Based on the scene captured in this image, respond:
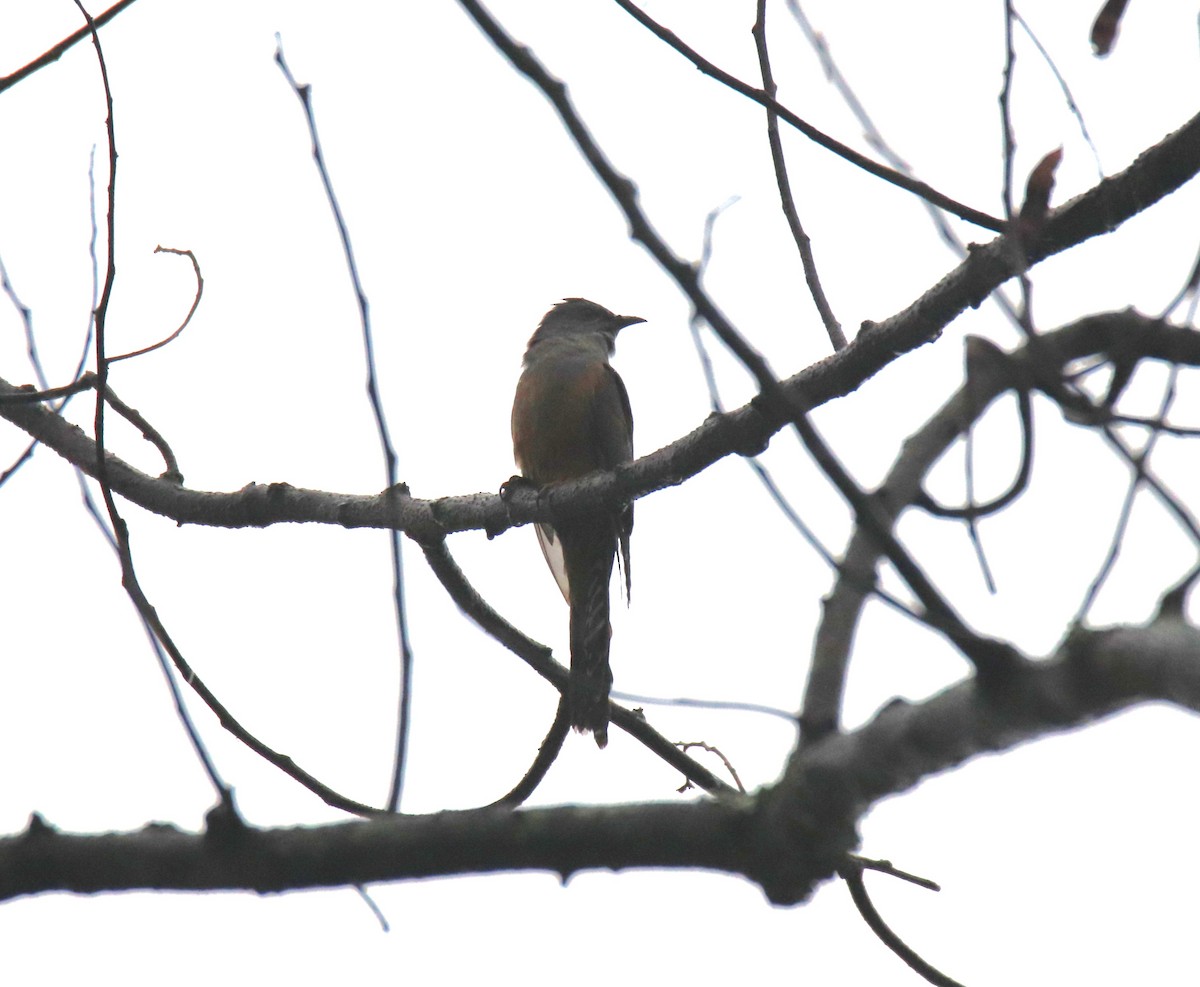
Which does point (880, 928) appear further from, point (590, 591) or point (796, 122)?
point (590, 591)

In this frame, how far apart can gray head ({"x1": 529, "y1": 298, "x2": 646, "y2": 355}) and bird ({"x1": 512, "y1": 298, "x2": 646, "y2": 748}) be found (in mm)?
489

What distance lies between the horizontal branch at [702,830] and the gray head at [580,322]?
607 cm

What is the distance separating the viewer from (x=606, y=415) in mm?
6746

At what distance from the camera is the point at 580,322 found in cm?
800

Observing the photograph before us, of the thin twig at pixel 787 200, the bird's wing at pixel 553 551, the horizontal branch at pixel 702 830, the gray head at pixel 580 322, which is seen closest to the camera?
the horizontal branch at pixel 702 830

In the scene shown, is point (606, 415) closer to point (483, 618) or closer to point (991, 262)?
point (483, 618)

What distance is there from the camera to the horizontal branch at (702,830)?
4.80 feet

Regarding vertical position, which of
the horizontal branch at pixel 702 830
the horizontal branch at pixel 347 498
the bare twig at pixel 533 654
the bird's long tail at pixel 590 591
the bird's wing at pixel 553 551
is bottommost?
the horizontal branch at pixel 702 830

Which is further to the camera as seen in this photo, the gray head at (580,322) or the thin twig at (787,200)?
the gray head at (580,322)

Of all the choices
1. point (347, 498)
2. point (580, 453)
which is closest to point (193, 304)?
point (347, 498)

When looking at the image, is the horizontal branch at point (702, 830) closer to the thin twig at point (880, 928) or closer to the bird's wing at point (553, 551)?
the thin twig at point (880, 928)

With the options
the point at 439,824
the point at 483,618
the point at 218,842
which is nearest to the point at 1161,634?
the point at 439,824

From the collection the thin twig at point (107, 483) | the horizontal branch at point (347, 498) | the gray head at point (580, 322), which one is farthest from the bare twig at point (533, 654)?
the gray head at point (580, 322)

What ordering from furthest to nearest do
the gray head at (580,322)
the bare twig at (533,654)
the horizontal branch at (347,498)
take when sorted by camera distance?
the gray head at (580,322) → the horizontal branch at (347,498) → the bare twig at (533,654)
